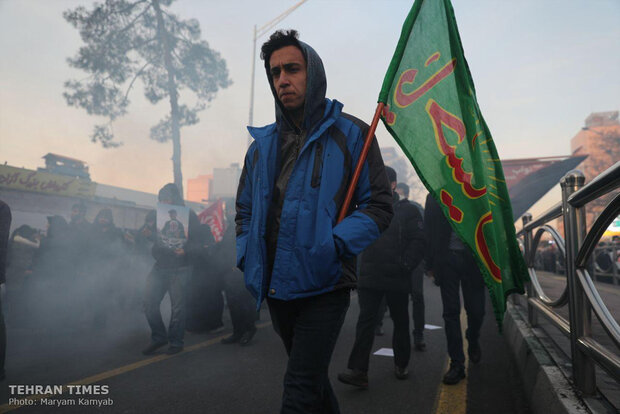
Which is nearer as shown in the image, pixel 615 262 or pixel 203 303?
pixel 203 303

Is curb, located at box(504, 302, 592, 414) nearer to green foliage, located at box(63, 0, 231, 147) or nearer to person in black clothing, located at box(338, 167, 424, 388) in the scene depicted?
person in black clothing, located at box(338, 167, 424, 388)

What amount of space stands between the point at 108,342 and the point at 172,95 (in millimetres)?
16540

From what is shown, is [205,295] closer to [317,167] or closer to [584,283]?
[317,167]

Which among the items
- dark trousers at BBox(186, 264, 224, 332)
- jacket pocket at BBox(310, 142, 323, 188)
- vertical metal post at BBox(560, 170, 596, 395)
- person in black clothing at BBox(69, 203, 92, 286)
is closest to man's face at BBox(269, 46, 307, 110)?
jacket pocket at BBox(310, 142, 323, 188)

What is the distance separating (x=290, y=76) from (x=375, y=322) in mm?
2463

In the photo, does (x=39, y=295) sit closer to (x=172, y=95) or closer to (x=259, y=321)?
(x=259, y=321)

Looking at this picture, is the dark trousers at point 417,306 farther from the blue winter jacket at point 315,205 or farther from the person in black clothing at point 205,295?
the blue winter jacket at point 315,205

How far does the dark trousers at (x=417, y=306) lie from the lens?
17.3 feet

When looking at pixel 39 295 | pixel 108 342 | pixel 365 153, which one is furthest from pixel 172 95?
pixel 365 153

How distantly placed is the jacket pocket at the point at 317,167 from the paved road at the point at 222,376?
1973mm

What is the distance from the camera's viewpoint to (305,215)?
189 cm

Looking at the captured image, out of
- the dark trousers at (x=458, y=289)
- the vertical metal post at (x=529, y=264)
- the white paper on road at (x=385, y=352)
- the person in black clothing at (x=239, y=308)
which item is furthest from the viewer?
the person in black clothing at (x=239, y=308)

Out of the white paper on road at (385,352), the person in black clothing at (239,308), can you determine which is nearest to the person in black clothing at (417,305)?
the white paper on road at (385,352)

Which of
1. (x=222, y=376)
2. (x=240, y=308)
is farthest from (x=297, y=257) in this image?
(x=240, y=308)
